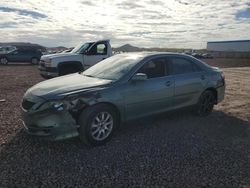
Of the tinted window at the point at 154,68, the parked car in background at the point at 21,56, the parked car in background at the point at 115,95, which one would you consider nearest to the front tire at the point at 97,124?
the parked car in background at the point at 115,95

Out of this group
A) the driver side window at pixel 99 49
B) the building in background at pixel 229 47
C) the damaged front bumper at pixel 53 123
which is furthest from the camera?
the building in background at pixel 229 47

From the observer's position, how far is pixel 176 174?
168 inches

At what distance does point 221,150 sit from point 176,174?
1.37 meters

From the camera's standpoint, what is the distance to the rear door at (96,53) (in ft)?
41.5

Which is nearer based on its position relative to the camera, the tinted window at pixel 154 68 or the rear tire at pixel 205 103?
the tinted window at pixel 154 68

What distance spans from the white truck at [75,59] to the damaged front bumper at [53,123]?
7236mm

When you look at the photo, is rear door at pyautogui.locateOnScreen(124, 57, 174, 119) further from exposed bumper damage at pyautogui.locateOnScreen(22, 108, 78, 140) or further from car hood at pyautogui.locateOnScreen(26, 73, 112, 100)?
exposed bumper damage at pyautogui.locateOnScreen(22, 108, 78, 140)

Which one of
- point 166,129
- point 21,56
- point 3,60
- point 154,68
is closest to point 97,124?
point 166,129

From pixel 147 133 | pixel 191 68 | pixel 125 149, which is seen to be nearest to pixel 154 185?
pixel 125 149

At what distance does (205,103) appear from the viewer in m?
7.33

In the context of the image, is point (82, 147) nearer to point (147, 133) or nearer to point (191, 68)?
point (147, 133)

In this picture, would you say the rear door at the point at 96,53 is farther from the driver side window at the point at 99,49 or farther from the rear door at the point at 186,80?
the rear door at the point at 186,80

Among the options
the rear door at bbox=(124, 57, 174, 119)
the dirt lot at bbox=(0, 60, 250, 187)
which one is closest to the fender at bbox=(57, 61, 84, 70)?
the dirt lot at bbox=(0, 60, 250, 187)

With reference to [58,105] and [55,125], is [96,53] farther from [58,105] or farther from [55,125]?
[55,125]
